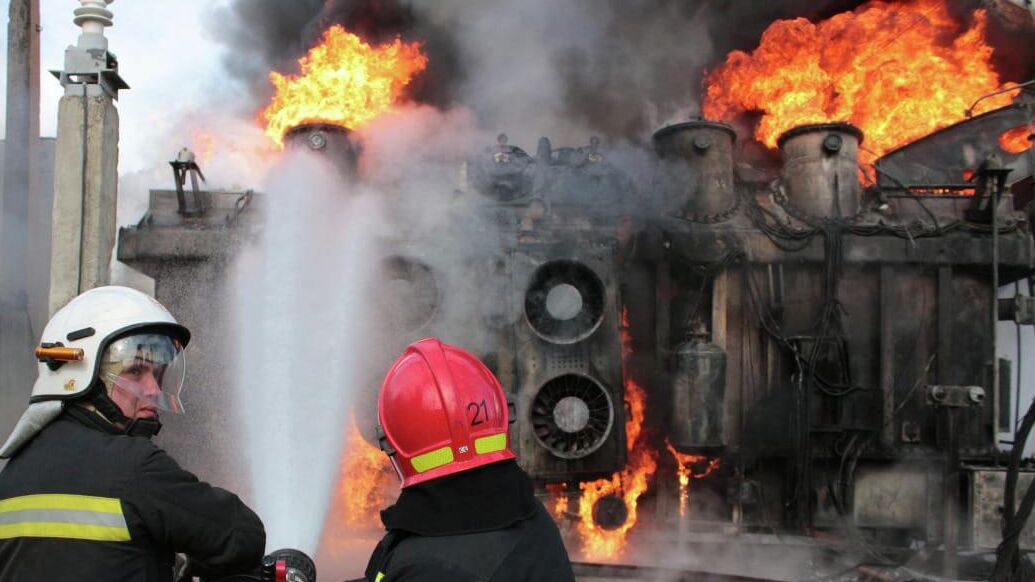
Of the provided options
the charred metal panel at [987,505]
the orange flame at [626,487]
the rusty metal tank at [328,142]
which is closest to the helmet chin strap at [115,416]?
the orange flame at [626,487]

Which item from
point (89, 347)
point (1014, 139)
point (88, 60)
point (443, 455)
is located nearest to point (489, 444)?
point (443, 455)

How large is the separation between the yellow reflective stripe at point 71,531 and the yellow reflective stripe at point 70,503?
0.04 m

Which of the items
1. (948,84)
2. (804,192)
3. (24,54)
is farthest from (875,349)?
(24,54)

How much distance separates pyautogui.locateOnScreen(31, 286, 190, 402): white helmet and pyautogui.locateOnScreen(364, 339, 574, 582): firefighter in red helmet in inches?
40.5

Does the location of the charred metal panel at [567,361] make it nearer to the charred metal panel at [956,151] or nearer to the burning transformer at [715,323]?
the burning transformer at [715,323]

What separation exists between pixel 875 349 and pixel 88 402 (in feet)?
27.6

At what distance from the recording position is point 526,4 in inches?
496

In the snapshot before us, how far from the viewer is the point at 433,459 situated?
1.95m

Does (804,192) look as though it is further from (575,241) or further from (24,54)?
(24,54)

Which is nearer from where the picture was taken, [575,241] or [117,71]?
[117,71]

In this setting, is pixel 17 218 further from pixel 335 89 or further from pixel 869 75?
pixel 869 75

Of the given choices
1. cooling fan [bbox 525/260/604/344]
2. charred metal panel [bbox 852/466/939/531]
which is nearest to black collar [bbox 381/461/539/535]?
cooling fan [bbox 525/260/604/344]

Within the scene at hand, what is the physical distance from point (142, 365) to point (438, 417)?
3.94ft

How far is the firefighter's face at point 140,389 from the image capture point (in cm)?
250
